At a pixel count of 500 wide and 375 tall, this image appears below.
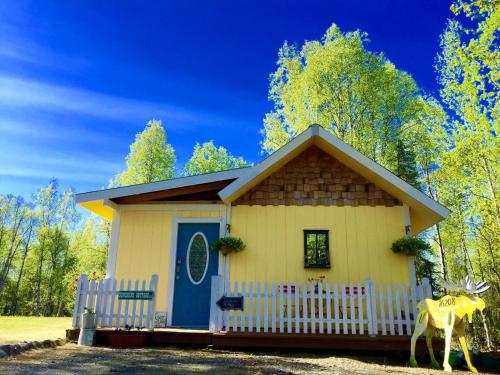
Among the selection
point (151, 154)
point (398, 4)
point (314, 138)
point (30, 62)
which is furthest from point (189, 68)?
point (314, 138)

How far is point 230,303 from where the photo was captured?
23.0ft

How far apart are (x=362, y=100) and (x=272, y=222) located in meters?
12.0

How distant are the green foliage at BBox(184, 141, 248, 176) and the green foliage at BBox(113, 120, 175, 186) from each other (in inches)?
132

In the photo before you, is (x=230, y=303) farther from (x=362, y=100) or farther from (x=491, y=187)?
(x=362, y=100)

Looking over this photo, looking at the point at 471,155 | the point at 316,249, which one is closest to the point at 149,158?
the point at 316,249

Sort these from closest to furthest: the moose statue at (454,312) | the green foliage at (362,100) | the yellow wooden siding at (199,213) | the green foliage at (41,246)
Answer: the moose statue at (454,312)
the yellow wooden siding at (199,213)
the green foliage at (362,100)
the green foliage at (41,246)

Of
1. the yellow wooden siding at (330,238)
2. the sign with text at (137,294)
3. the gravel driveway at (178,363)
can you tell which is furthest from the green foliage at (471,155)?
the sign with text at (137,294)

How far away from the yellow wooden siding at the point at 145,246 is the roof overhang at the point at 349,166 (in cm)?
173

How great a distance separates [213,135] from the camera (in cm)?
2848

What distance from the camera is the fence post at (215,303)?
7.00 metres

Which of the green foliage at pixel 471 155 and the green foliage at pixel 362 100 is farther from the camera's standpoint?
the green foliage at pixel 362 100

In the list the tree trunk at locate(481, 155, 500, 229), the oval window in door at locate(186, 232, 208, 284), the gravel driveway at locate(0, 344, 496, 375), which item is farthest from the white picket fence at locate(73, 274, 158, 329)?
the tree trunk at locate(481, 155, 500, 229)

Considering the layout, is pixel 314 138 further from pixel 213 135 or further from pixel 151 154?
pixel 213 135

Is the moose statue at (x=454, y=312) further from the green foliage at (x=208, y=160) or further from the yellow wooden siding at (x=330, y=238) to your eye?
the green foliage at (x=208, y=160)
